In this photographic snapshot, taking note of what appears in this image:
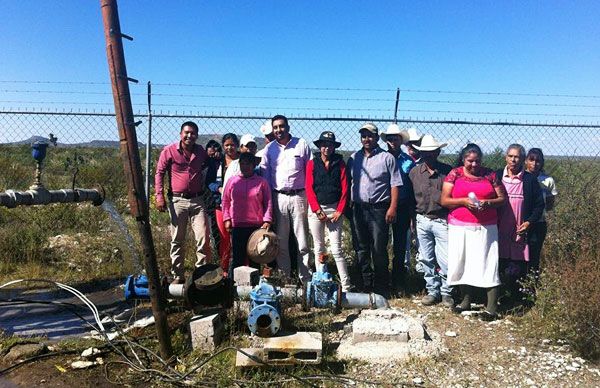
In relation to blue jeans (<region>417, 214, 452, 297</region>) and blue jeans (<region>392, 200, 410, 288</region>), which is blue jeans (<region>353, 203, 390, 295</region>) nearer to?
blue jeans (<region>392, 200, 410, 288</region>)

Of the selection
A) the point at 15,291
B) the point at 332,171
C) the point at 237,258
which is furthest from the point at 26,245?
the point at 332,171

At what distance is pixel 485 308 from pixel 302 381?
8.71 ft

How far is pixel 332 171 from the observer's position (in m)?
5.04

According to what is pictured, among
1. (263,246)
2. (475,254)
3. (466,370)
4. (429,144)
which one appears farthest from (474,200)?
(263,246)

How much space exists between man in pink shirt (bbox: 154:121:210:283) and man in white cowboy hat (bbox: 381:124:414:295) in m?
2.40

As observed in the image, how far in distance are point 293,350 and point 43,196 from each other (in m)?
3.30

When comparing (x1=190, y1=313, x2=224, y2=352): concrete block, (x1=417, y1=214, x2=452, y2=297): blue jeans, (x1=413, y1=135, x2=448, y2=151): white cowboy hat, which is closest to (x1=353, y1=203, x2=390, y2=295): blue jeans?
(x1=417, y1=214, x2=452, y2=297): blue jeans

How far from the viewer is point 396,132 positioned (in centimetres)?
559

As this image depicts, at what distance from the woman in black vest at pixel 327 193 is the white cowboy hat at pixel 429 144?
97 centimetres

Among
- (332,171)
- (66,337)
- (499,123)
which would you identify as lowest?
(66,337)

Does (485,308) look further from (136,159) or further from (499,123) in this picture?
(136,159)

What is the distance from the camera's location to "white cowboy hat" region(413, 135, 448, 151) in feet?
16.5

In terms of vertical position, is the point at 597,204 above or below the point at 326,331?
above

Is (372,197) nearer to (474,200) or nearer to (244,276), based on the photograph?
(474,200)
